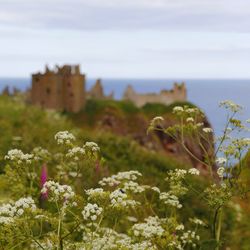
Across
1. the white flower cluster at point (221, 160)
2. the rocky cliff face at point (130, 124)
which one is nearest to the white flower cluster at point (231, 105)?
the white flower cluster at point (221, 160)

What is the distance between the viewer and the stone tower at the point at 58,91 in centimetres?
4600

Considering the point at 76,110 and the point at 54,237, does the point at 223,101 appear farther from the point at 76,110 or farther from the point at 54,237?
the point at 76,110

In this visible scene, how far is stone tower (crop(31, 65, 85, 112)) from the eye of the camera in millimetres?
46000

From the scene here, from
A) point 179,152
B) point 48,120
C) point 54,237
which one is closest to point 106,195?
point 54,237

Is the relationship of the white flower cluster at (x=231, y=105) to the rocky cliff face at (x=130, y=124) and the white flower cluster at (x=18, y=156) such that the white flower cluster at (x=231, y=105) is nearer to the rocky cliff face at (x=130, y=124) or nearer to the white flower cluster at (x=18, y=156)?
the white flower cluster at (x=18, y=156)

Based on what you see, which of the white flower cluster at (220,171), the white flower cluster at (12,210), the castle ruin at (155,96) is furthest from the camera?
the castle ruin at (155,96)

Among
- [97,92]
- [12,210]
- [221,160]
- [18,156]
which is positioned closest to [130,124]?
[97,92]

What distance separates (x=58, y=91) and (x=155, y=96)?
897cm

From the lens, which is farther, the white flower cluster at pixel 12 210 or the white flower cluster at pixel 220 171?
the white flower cluster at pixel 220 171

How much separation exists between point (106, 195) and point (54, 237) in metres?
0.66

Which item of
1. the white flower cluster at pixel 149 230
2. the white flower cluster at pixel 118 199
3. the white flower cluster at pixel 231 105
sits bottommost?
the white flower cluster at pixel 149 230

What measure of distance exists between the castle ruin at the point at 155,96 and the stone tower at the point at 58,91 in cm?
578

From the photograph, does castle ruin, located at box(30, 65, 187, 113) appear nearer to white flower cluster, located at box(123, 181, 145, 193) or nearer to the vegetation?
the vegetation

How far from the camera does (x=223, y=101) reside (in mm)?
7723
